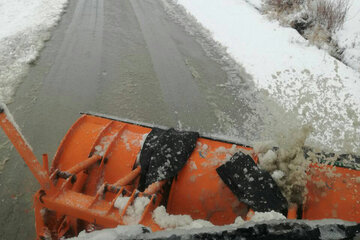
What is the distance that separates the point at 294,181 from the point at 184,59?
4.58m

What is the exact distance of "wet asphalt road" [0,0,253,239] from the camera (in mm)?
3500

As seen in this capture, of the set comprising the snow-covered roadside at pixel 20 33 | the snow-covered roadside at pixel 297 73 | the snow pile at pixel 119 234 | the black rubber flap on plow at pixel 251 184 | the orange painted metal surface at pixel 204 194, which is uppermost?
the snow pile at pixel 119 234

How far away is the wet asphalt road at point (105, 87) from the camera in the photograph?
350cm

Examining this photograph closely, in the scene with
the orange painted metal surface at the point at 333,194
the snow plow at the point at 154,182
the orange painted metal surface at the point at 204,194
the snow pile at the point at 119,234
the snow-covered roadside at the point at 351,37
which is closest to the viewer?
the snow pile at the point at 119,234

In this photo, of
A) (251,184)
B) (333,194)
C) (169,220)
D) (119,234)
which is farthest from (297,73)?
(119,234)

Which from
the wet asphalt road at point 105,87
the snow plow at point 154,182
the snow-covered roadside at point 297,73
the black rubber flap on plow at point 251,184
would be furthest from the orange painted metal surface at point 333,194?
the wet asphalt road at point 105,87

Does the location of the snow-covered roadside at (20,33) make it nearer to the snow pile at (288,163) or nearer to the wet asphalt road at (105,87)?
the wet asphalt road at (105,87)

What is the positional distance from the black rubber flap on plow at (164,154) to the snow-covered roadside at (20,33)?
3.42 meters

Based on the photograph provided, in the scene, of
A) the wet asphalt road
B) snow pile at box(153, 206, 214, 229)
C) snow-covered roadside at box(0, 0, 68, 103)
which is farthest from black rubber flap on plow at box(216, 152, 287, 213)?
snow-covered roadside at box(0, 0, 68, 103)

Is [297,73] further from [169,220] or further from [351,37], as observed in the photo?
[169,220]

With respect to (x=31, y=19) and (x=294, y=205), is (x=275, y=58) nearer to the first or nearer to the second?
(x=294, y=205)

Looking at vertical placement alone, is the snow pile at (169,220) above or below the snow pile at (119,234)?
below

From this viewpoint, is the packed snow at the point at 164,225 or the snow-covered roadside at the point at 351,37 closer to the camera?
the packed snow at the point at 164,225

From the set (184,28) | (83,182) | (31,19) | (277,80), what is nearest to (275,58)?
(277,80)
